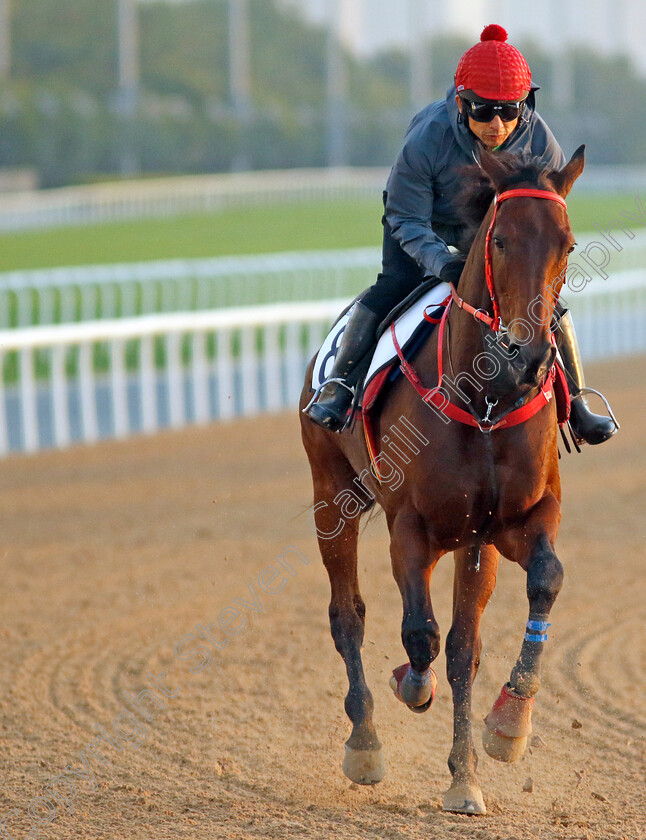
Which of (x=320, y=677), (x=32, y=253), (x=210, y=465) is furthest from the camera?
(x=32, y=253)

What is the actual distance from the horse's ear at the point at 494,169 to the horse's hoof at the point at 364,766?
1.99 metres

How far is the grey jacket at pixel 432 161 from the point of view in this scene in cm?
411

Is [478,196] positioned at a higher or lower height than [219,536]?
higher

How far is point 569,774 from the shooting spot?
14.5 ft

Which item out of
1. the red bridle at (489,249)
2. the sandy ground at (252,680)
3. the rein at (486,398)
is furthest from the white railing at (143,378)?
the red bridle at (489,249)

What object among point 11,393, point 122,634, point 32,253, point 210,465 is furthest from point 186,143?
point 122,634

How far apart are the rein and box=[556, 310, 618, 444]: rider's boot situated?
32cm

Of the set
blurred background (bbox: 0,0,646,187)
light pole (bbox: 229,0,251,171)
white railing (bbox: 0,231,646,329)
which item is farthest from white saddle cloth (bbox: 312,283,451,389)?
light pole (bbox: 229,0,251,171)

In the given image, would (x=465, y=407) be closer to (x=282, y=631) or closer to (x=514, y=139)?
(x=514, y=139)

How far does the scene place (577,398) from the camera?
443 cm

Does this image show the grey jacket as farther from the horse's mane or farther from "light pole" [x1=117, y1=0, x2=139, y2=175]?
"light pole" [x1=117, y1=0, x2=139, y2=175]

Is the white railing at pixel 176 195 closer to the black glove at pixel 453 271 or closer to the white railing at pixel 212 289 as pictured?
the white railing at pixel 212 289

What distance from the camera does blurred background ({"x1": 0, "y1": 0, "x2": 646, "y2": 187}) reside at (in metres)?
46.6

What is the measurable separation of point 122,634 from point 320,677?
44.9 inches
